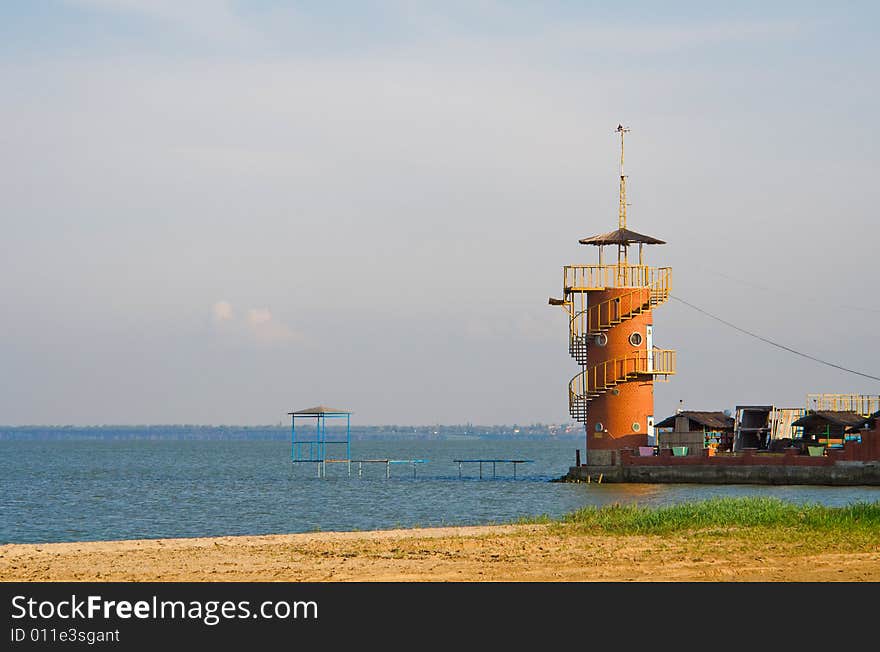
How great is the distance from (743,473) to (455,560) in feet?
157

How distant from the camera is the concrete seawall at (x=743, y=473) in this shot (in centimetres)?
7025

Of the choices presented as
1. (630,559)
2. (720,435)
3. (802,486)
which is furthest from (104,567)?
(720,435)

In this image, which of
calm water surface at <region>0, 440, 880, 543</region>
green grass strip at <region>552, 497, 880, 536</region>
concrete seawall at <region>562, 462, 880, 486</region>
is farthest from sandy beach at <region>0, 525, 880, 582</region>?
concrete seawall at <region>562, 462, 880, 486</region>

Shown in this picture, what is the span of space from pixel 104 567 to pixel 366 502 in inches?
1581

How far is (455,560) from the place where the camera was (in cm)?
2806

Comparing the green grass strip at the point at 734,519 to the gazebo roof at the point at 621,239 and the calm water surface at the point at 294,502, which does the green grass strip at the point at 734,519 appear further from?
the gazebo roof at the point at 621,239

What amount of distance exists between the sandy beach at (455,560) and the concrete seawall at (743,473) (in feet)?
130

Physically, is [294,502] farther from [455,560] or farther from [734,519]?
[455,560]

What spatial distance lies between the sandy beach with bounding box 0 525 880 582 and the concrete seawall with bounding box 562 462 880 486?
39.5 metres

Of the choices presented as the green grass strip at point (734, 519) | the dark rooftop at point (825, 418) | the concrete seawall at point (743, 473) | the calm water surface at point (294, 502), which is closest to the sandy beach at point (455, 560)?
the green grass strip at point (734, 519)

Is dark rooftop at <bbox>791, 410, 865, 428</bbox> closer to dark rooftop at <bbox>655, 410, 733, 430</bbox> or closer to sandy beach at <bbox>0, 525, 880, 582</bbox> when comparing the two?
dark rooftop at <bbox>655, 410, 733, 430</bbox>

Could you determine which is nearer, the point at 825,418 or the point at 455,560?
the point at 455,560

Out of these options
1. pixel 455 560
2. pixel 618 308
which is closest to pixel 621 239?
pixel 618 308
